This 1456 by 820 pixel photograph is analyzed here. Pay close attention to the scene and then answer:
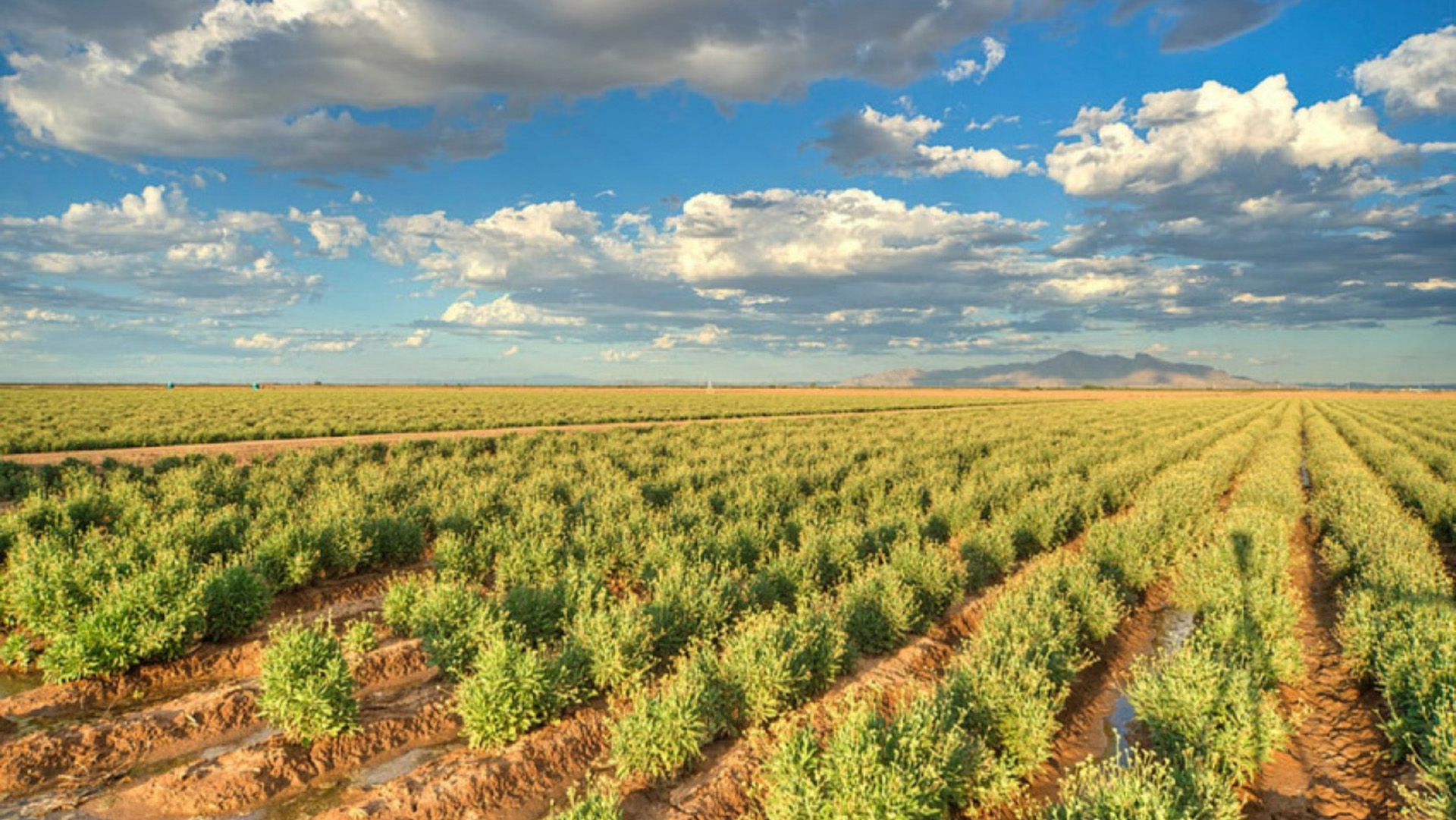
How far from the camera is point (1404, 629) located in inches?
345

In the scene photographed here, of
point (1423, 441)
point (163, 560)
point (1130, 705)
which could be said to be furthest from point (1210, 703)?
point (1423, 441)

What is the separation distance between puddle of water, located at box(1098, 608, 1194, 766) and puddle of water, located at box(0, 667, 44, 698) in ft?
36.2

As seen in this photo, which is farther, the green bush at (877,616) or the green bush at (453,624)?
the green bush at (877,616)

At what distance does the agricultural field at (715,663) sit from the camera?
6148 mm

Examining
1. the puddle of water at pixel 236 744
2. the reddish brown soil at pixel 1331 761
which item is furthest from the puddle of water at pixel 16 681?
the reddish brown soil at pixel 1331 761

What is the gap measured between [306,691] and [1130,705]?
8726mm

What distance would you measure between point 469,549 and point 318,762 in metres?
6.34

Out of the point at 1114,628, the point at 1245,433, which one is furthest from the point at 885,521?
the point at 1245,433

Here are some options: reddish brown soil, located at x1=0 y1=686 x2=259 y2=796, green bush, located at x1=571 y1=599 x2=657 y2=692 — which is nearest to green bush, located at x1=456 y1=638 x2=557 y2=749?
green bush, located at x1=571 y1=599 x2=657 y2=692

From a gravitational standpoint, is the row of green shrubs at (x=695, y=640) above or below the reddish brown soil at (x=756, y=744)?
above

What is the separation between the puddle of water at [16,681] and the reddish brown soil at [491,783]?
195 inches

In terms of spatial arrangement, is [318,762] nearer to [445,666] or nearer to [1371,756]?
[445,666]

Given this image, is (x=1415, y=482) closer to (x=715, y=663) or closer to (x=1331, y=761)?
(x=1331, y=761)

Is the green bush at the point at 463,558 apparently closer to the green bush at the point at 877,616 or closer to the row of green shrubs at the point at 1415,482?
the green bush at the point at 877,616
